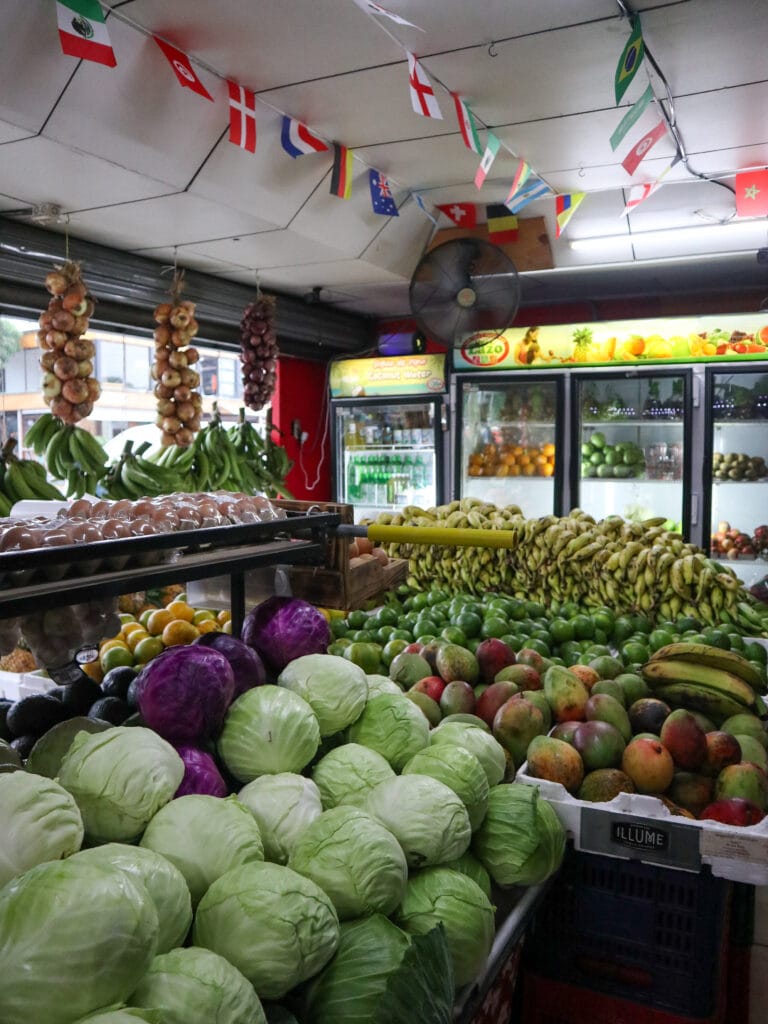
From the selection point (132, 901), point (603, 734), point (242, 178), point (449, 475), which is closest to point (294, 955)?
point (132, 901)

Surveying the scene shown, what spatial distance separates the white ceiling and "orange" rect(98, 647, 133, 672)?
1.82 meters

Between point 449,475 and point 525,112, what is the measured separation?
319 cm

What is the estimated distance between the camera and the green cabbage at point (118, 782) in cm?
125

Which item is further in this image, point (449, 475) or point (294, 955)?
point (449, 475)

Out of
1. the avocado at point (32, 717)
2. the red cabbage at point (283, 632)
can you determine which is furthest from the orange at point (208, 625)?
the avocado at point (32, 717)

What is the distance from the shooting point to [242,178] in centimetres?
365

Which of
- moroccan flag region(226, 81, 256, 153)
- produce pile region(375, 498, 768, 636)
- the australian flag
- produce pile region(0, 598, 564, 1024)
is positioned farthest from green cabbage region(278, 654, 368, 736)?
the australian flag

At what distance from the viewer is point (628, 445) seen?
19.6 feet

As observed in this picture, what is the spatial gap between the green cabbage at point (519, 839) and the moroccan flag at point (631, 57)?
2.35 metres

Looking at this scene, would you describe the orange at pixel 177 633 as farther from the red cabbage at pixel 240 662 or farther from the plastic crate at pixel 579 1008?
the plastic crate at pixel 579 1008

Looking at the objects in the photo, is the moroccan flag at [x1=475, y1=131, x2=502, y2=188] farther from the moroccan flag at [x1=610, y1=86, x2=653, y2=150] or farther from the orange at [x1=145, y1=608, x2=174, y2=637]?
the orange at [x1=145, y1=608, x2=174, y2=637]

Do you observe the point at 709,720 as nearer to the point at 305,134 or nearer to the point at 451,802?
the point at 451,802

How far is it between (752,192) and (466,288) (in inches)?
64.1

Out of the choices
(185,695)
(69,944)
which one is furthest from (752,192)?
(69,944)
